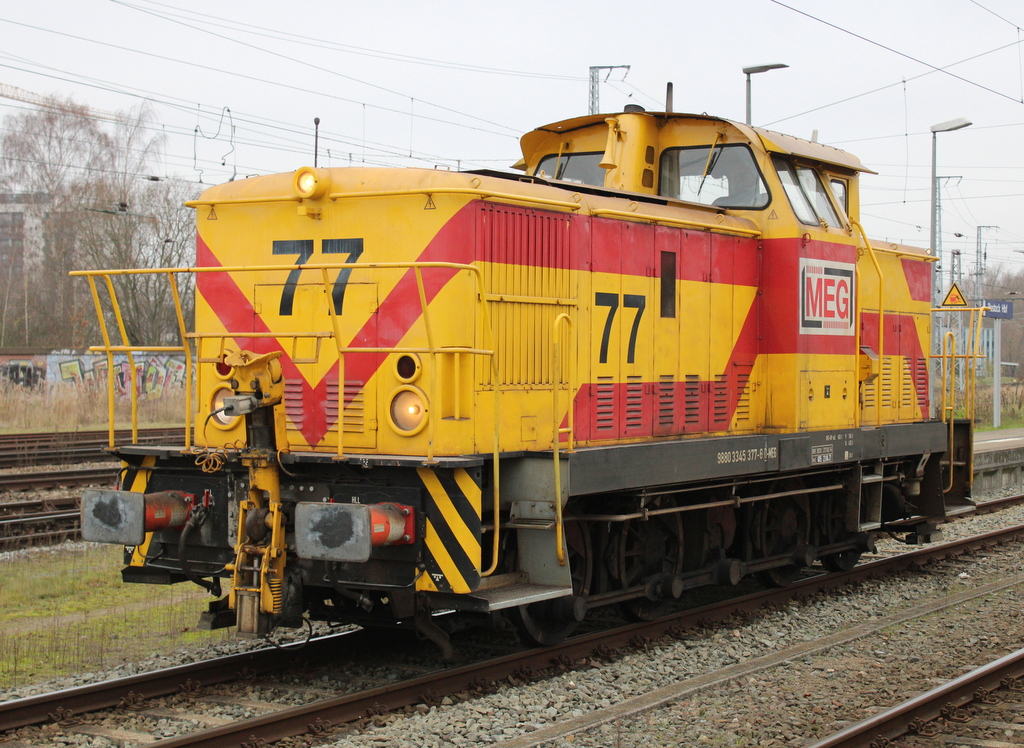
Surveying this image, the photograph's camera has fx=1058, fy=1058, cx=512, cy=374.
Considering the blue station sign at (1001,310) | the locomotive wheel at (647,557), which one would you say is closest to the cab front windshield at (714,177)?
the locomotive wheel at (647,557)

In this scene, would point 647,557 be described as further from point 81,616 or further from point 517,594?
point 81,616

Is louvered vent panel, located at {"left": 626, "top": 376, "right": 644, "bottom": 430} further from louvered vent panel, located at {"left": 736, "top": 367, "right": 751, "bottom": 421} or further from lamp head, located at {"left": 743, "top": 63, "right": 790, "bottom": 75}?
lamp head, located at {"left": 743, "top": 63, "right": 790, "bottom": 75}

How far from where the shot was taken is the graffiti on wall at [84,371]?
26406 mm

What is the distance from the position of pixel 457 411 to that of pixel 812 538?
15.2 feet

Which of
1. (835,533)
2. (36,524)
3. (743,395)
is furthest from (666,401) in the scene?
(36,524)

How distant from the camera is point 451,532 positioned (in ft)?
18.8

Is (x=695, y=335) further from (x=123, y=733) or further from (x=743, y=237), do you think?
(x=123, y=733)

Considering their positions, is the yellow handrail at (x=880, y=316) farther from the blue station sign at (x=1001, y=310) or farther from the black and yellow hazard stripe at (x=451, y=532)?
the blue station sign at (x=1001, y=310)

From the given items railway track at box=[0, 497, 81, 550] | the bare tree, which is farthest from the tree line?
railway track at box=[0, 497, 81, 550]

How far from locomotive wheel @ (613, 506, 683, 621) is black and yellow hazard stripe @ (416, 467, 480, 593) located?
1810 mm

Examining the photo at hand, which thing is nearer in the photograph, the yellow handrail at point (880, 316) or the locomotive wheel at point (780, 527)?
the locomotive wheel at point (780, 527)

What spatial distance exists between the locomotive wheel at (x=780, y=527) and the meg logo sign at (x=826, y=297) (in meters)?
1.35

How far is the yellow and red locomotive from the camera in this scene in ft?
18.9

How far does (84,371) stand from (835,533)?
22.7m
